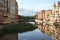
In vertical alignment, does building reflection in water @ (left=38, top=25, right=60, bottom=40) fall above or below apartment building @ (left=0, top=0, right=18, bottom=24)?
below

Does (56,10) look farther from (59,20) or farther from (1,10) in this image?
(1,10)

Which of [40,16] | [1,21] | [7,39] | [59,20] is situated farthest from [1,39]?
[40,16]

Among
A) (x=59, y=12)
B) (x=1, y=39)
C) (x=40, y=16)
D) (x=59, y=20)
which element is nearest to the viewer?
(x=1, y=39)

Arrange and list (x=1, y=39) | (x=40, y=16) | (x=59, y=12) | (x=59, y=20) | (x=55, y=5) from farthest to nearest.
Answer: (x=40, y=16) < (x=55, y=5) < (x=59, y=12) < (x=59, y=20) < (x=1, y=39)

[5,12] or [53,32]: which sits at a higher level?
[5,12]

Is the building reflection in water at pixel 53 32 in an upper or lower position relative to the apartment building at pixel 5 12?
lower

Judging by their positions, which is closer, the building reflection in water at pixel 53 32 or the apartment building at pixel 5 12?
the building reflection in water at pixel 53 32

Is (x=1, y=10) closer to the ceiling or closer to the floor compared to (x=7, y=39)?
closer to the ceiling

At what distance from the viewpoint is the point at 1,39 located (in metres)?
20.8

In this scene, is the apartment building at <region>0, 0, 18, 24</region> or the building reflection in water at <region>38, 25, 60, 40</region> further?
the apartment building at <region>0, 0, 18, 24</region>

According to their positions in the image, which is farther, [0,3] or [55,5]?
[55,5]

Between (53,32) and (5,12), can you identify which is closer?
(53,32)

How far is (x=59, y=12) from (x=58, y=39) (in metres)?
44.5

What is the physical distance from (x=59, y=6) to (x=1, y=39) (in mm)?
50053
